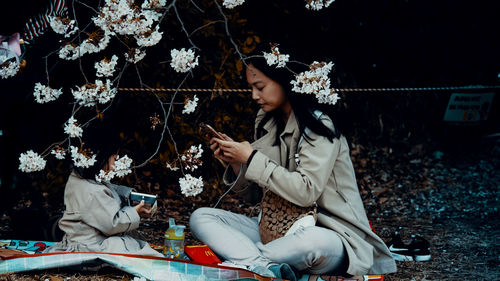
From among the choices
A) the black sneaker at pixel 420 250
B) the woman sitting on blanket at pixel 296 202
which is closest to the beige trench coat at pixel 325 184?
the woman sitting on blanket at pixel 296 202

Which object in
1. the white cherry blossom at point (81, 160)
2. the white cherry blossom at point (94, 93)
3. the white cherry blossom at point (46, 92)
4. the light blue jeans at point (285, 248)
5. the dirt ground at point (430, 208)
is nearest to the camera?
the light blue jeans at point (285, 248)

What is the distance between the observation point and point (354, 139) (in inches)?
269

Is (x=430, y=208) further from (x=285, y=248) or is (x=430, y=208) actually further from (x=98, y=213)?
(x=98, y=213)

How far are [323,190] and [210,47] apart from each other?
2.26 m

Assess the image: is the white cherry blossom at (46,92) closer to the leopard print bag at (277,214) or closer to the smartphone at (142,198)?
the smartphone at (142,198)

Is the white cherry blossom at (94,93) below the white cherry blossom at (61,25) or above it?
below

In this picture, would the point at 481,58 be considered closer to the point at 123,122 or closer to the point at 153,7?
the point at 123,122

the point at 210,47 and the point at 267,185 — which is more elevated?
the point at 210,47

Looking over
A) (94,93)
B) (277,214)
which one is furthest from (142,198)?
(277,214)

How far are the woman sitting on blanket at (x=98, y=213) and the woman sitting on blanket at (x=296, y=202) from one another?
1.17 feet

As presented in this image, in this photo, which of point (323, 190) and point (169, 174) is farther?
point (169, 174)

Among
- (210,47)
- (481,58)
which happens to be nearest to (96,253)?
(210,47)

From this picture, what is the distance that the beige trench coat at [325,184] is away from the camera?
2969mm

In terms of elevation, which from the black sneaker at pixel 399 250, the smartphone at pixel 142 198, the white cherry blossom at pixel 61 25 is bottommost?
the smartphone at pixel 142 198
